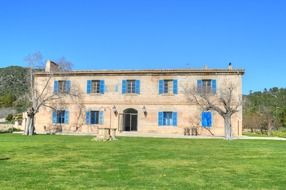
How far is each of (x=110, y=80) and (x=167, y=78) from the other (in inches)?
181

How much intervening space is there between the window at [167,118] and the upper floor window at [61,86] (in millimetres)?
7943

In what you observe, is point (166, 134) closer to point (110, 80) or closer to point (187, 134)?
point (187, 134)

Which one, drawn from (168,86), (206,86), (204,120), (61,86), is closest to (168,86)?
(168,86)

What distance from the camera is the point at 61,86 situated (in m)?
30.9

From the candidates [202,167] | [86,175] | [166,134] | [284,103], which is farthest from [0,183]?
[284,103]

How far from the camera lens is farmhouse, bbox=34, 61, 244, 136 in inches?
1098

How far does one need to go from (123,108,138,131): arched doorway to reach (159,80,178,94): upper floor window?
9.33 ft

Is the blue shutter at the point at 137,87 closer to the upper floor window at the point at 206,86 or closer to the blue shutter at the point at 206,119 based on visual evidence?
the upper floor window at the point at 206,86

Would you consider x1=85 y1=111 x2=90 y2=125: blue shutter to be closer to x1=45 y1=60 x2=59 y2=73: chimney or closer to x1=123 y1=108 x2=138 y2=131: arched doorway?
x1=123 y1=108 x2=138 y2=131: arched doorway

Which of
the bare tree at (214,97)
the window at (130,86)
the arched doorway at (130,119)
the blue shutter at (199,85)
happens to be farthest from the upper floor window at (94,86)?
the blue shutter at (199,85)

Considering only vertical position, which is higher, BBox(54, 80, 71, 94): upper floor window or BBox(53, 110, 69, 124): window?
BBox(54, 80, 71, 94): upper floor window

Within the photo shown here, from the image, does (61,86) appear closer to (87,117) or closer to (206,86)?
(87,117)

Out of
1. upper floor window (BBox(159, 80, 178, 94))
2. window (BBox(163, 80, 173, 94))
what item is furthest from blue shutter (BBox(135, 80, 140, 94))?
window (BBox(163, 80, 173, 94))

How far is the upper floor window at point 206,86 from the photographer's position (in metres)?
27.6
